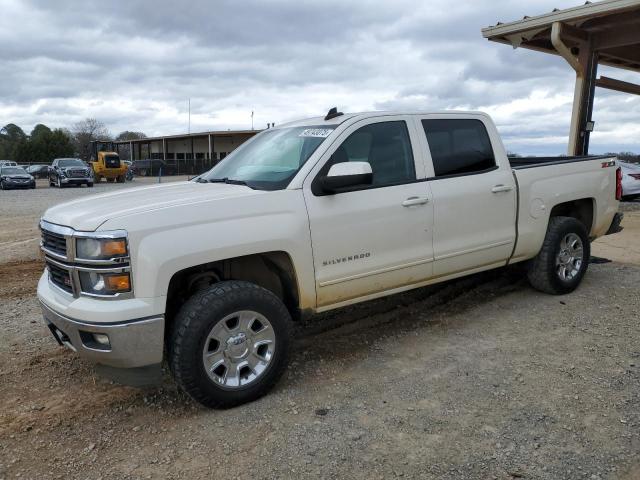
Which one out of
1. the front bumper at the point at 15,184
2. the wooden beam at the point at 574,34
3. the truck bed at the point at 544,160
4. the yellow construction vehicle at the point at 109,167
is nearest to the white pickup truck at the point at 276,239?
the truck bed at the point at 544,160

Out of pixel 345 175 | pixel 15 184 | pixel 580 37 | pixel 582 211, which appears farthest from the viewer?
pixel 15 184

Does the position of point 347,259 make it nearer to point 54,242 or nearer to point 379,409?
point 379,409

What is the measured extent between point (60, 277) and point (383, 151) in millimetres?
2550

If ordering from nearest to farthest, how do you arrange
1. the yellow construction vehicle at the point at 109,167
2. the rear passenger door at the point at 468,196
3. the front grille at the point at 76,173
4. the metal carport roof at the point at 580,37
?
the rear passenger door at the point at 468,196 < the metal carport roof at the point at 580,37 < the front grille at the point at 76,173 < the yellow construction vehicle at the point at 109,167

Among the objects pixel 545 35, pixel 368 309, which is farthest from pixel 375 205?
pixel 545 35

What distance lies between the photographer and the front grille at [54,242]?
133 inches

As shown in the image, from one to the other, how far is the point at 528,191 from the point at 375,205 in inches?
77.6

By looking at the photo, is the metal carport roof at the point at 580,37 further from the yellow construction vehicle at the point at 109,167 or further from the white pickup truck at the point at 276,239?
the yellow construction vehicle at the point at 109,167

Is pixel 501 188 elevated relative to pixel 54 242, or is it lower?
elevated

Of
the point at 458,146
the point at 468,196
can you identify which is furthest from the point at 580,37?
the point at 468,196

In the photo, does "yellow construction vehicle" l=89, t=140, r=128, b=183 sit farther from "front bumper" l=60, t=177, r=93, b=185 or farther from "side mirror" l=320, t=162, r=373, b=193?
"side mirror" l=320, t=162, r=373, b=193

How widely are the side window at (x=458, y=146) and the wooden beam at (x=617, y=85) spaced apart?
9.57 m

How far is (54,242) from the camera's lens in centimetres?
352

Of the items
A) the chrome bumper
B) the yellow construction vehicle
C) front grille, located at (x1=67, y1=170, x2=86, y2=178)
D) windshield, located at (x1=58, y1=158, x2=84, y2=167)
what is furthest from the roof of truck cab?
the yellow construction vehicle
